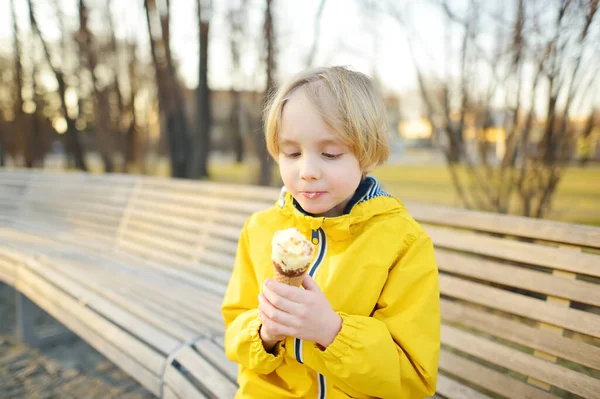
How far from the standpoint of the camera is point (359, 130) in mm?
1206

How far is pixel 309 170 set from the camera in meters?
1.21

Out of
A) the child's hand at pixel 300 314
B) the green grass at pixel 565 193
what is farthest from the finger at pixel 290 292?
the green grass at pixel 565 193

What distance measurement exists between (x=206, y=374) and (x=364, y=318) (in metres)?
0.91

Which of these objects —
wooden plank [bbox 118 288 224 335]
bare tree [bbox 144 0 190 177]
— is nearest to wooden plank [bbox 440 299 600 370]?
wooden plank [bbox 118 288 224 335]

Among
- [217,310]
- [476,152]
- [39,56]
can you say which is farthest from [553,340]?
[39,56]

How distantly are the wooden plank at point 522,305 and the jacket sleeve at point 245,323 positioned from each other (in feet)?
2.61

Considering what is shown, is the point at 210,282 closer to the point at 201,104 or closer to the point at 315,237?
the point at 315,237

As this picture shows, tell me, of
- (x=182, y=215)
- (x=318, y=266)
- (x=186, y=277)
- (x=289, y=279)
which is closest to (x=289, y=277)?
(x=289, y=279)

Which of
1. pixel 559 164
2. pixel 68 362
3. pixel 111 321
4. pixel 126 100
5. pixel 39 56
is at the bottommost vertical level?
pixel 68 362

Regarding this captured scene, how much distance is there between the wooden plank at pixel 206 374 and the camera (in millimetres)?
1713

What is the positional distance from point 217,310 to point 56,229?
2583 mm

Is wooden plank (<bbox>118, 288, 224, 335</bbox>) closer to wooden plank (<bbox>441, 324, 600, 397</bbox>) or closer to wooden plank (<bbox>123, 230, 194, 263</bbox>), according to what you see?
wooden plank (<bbox>123, 230, 194, 263</bbox>)

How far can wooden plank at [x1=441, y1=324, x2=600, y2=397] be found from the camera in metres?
1.42

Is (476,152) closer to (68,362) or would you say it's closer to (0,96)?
(68,362)
